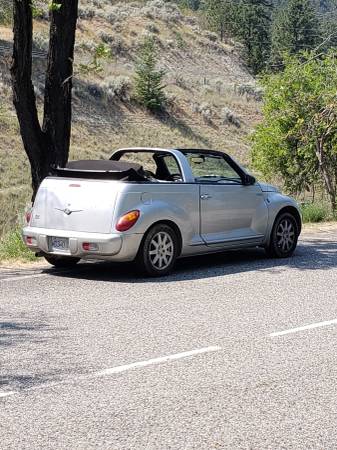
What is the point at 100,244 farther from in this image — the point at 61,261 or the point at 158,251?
the point at 61,261

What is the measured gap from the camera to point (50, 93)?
Answer: 13391mm

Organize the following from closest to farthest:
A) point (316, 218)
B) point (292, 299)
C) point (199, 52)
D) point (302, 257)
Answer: point (292, 299)
point (302, 257)
point (316, 218)
point (199, 52)

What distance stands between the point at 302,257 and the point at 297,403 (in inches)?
278

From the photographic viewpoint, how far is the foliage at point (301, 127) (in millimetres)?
21344

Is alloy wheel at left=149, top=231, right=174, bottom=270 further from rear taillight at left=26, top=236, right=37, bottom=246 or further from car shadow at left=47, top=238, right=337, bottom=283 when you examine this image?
rear taillight at left=26, top=236, right=37, bottom=246

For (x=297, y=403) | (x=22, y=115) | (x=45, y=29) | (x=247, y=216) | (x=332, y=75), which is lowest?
(x=297, y=403)

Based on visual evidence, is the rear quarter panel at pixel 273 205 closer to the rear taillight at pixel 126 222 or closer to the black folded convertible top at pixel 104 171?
the black folded convertible top at pixel 104 171

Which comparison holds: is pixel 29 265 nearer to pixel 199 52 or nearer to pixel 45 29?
pixel 45 29

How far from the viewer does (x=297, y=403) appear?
5.82 m

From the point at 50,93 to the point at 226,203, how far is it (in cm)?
360

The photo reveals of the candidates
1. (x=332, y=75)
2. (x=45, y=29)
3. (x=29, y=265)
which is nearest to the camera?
(x=29, y=265)

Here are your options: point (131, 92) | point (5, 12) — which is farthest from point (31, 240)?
point (131, 92)

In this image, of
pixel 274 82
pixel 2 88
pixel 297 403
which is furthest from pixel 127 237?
pixel 2 88

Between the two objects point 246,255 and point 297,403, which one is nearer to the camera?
point 297,403
